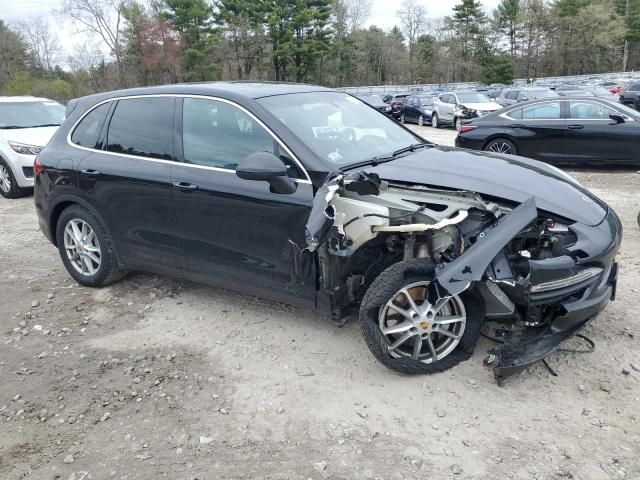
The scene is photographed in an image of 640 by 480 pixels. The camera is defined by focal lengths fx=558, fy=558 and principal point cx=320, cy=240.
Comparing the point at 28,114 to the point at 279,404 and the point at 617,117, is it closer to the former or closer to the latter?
the point at 279,404

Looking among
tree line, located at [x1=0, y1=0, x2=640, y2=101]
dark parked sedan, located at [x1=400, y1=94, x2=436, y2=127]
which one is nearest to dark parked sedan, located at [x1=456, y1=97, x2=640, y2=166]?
dark parked sedan, located at [x1=400, y1=94, x2=436, y2=127]

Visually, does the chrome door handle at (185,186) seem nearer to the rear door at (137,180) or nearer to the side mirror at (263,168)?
the rear door at (137,180)

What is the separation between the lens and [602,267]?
333 cm

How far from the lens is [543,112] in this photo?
420 inches

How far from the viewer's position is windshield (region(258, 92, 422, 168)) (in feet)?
12.8

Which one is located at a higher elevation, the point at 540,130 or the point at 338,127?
the point at 338,127

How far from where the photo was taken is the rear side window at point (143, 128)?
439cm

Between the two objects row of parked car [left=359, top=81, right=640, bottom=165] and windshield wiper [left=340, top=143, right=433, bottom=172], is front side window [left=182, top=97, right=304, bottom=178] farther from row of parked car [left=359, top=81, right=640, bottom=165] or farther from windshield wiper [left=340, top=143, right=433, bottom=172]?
row of parked car [left=359, top=81, right=640, bottom=165]

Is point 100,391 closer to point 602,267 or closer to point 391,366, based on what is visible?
point 391,366

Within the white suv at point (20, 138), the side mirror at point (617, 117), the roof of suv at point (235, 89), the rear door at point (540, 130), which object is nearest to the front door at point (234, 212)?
the roof of suv at point (235, 89)

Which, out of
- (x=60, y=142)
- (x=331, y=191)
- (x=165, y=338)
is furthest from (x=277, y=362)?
(x=60, y=142)

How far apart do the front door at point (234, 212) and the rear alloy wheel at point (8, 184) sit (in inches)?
266

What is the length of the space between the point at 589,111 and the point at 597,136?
571 mm

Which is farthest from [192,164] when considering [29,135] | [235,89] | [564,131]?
[564,131]
